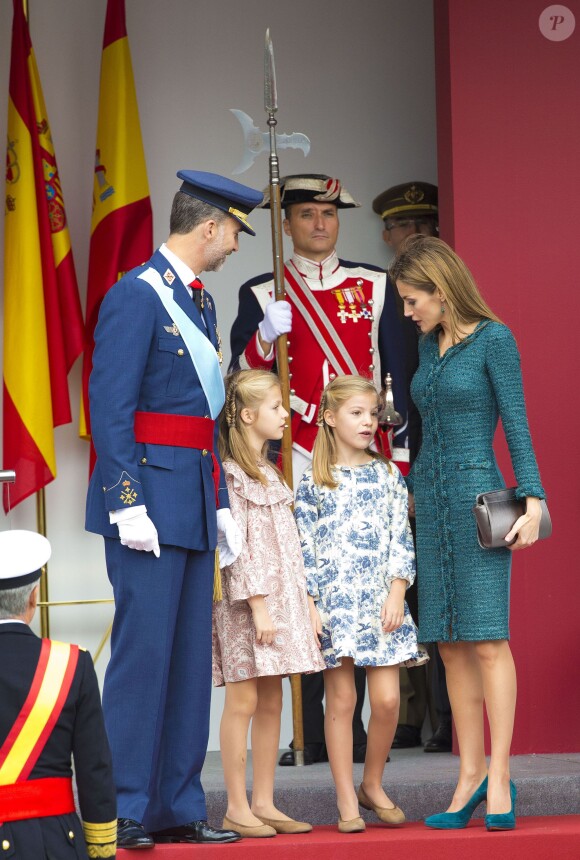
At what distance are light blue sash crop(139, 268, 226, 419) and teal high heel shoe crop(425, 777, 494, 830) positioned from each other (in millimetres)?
1198

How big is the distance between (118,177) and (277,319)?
1453 millimetres

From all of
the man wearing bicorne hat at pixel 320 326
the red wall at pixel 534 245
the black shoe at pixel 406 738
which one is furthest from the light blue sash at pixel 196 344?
the black shoe at pixel 406 738

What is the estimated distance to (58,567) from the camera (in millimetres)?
6066

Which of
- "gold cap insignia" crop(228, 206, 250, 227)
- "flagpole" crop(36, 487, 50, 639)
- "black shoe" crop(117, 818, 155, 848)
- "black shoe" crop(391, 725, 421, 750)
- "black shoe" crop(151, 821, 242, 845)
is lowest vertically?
"black shoe" crop(391, 725, 421, 750)

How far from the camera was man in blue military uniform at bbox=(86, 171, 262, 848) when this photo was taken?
151 inches

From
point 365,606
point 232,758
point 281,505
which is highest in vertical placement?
point 281,505

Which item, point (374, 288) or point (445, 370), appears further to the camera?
point (374, 288)

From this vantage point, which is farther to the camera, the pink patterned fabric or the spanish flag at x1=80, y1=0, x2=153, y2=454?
the spanish flag at x1=80, y1=0, x2=153, y2=454

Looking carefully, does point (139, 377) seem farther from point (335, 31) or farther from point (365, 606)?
point (335, 31)

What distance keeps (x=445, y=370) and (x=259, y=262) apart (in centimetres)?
219

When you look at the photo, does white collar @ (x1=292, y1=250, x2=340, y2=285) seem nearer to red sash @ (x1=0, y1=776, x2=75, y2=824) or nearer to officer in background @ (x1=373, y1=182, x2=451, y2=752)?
officer in background @ (x1=373, y1=182, x2=451, y2=752)

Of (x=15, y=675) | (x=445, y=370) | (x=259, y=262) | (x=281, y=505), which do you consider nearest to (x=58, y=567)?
(x=259, y=262)

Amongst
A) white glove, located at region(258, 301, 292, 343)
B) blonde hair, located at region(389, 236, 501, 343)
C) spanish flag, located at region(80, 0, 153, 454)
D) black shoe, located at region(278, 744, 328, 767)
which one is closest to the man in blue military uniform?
blonde hair, located at region(389, 236, 501, 343)

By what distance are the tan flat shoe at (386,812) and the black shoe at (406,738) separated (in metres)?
1.22
